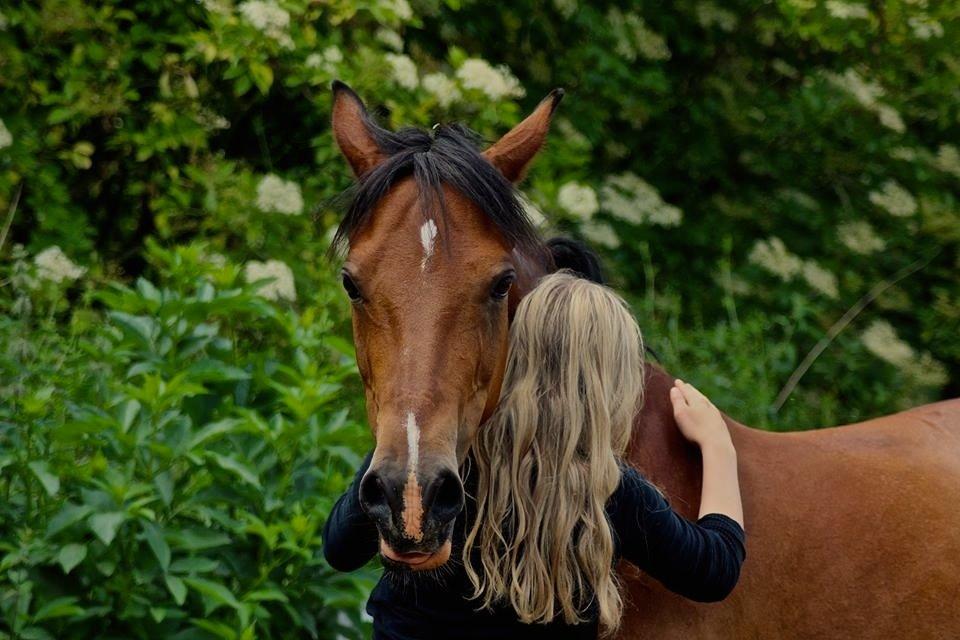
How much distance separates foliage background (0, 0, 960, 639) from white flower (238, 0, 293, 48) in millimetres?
19

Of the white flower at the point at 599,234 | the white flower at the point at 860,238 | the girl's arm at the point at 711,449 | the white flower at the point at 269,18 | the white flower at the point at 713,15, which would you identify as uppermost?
the white flower at the point at 269,18

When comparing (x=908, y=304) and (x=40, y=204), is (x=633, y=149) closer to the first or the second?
(x=908, y=304)

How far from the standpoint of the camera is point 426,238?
2.17m

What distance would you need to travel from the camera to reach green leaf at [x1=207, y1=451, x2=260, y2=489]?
3062mm

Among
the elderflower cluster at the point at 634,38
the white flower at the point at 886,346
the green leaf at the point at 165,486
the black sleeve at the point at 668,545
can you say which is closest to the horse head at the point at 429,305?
the black sleeve at the point at 668,545

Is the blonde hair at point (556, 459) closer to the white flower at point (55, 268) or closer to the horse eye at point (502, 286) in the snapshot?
the horse eye at point (502, 286)

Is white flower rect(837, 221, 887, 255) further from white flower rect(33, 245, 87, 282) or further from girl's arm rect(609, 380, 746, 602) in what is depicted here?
girl's arm rect(609, 380, 746, 602)

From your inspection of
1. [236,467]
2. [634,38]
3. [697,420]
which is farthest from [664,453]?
[634,38]

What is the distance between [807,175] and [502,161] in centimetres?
526

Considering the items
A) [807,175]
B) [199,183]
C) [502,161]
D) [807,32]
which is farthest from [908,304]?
[502,161]

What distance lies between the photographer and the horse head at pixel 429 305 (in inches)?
75.4

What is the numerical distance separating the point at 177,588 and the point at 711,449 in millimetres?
1388

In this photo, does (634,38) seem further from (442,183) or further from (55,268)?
(442,183)

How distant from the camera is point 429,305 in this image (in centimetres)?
211
